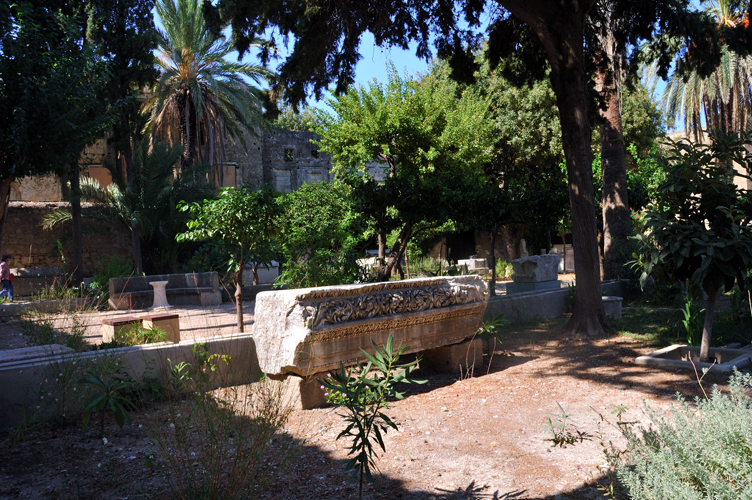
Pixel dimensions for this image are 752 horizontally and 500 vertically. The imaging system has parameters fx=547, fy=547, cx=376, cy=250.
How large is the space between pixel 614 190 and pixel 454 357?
793 cm

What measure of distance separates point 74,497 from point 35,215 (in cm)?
1756

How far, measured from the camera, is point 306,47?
8336 millimetres

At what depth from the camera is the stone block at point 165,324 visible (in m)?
6.90

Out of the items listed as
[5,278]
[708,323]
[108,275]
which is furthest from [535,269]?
[5,278]

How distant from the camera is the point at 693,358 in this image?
20.0 ft

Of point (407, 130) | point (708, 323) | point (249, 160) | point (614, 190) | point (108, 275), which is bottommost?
point (708, 323)

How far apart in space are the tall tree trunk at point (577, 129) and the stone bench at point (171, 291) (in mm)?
8634

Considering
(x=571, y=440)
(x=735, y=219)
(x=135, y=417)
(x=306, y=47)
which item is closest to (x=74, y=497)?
(x=135, y=417)

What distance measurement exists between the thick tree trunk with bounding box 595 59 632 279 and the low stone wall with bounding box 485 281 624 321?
9.89ft

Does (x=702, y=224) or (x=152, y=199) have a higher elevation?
(x=152, y=199)

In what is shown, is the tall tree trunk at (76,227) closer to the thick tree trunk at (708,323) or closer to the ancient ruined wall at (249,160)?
the ancient ruined wall at (249,160)

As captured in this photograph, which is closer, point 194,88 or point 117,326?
point 117,326

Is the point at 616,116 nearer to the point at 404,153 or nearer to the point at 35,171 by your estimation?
the point at 404,153

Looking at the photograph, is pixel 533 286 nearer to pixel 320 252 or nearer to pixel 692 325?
pixel 320 252
